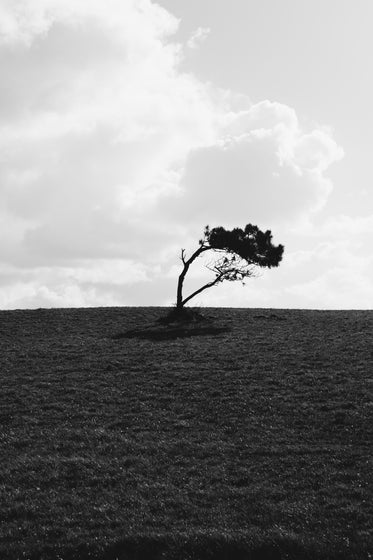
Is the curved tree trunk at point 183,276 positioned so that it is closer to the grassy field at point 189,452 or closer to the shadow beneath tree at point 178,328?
the shadow beneath tree at point 178,328

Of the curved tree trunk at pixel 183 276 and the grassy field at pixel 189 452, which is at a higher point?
the curved tree trunk at pixel 183 276

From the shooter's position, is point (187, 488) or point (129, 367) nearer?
point (187, 488)

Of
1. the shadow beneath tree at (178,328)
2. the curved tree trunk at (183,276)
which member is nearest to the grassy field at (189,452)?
the shadow beneath tree at (178,328)

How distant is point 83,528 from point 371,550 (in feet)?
27.4

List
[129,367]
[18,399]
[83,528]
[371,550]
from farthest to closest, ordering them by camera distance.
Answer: [129,367], [18,399], [83,528], [371,550]

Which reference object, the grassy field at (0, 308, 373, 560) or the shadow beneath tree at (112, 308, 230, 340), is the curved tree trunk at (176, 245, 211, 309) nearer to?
the shadow beneath tree at (112, 308, 230, 340)

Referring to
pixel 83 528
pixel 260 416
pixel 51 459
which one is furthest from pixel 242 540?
pixel 260 416

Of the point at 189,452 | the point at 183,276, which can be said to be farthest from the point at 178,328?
the point at 189,452

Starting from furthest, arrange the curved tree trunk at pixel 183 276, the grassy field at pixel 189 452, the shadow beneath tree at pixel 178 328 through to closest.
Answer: the curved tree trunk at pixel 183 276
the shadow beneath tree at pixel 178 328
the grassy field at pixel 189 452

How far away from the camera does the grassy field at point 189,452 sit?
15.1m

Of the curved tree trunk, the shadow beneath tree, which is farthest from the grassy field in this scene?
the curved tree trunk

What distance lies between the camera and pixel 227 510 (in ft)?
54.9

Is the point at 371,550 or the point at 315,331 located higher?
Answer: the point at 315,331

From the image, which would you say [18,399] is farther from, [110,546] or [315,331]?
[315,331]
